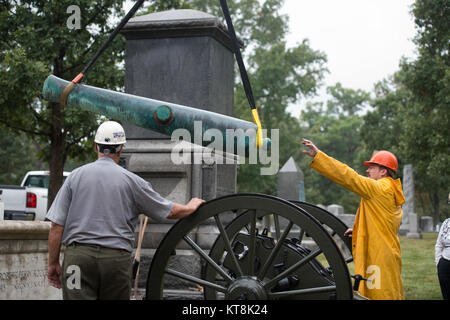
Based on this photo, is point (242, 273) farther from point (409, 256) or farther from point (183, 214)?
point (409, 256)

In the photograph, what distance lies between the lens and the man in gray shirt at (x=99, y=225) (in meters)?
3.42

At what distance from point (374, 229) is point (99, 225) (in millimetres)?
2133

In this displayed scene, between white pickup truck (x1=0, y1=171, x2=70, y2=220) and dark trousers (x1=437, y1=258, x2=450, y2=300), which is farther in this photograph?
white pickup truck (x1=0, y1=171, x2=70, y2=220)

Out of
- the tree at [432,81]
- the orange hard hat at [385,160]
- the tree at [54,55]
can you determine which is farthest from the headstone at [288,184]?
the orange hard hat at [385,160]

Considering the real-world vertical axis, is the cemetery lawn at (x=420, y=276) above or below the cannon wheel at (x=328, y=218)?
below

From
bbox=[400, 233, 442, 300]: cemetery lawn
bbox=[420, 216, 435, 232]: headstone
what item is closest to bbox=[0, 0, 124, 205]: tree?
bbox=[400, 233, 442, 300]: cemetery lawn

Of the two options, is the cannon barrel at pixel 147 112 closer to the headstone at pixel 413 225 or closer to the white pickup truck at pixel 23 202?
the white pickup truck at pixel 23 202

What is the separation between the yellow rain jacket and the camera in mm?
4437

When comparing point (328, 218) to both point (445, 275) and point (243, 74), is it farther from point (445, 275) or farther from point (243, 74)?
point (445, 275)

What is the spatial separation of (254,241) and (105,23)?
13.0m

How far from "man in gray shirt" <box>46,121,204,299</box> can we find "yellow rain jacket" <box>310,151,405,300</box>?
1.32 meters

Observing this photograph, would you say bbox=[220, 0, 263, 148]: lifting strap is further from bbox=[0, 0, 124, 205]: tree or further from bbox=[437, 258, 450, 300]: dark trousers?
bbox=[0, 0, 124, 205]: tree

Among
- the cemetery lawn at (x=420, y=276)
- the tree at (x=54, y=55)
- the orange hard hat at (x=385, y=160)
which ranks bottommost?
the cemetery lawn at (x=420, y=276)

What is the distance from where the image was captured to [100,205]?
137 inches
